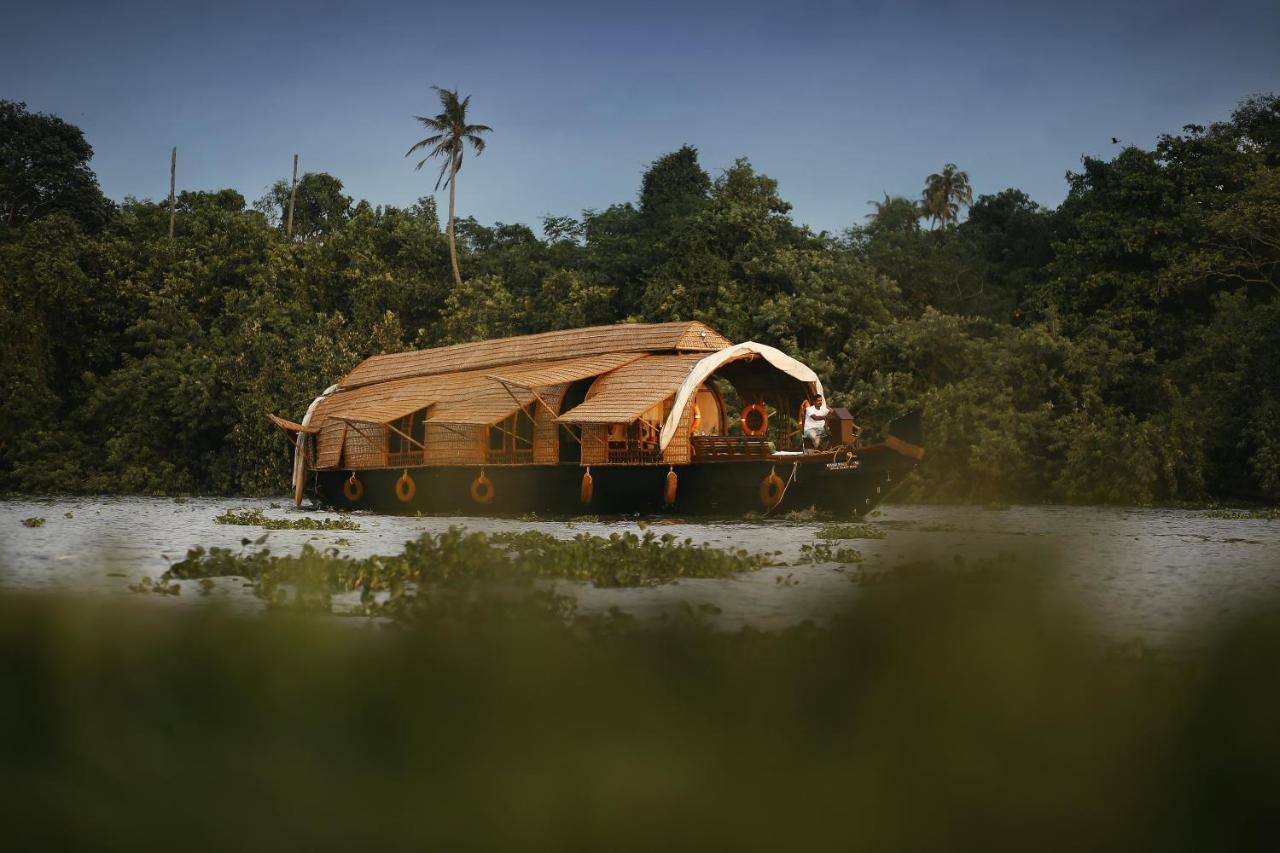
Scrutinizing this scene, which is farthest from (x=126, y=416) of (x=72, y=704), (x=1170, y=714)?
(x=1170, y=714)

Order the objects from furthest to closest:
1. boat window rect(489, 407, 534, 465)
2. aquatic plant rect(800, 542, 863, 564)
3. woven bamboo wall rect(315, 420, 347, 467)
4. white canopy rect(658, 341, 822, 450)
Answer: woven bamboo wall rect(315, 420, 347, 467) → boat window rect(489, 407, 534, 465) → white canopy rect(658, 341, 822, 450) → aquatic plant rect(800, 542, 863, 564)

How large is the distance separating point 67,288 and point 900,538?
30015mm

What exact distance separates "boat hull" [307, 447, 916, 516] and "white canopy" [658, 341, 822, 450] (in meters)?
0.82

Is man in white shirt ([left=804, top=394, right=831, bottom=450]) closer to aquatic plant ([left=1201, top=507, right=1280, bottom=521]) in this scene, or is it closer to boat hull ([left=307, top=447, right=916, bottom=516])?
boat hull ([left=307, top=447, right=916, bottom=516])

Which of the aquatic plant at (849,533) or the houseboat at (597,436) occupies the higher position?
the houseboat at (597,436)

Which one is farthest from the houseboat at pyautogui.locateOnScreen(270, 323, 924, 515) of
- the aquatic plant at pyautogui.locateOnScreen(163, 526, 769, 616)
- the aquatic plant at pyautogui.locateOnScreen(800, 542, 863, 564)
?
the aquatic plant at pyautogui.locateOnScreen(163, 526, 769, 616)

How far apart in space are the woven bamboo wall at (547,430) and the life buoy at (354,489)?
5228 mm

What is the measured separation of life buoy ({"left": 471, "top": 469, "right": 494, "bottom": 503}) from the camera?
2088 cm

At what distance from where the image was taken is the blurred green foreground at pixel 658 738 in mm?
3912

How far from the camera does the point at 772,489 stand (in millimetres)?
18375

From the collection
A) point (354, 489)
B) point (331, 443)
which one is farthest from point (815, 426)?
point (331, 443)

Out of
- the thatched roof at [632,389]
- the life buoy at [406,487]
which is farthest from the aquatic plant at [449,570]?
the life buoy at [406,487]

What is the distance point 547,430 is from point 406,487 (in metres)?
3.76

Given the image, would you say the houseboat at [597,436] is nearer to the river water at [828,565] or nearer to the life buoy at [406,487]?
the life buoy at [406,487]
